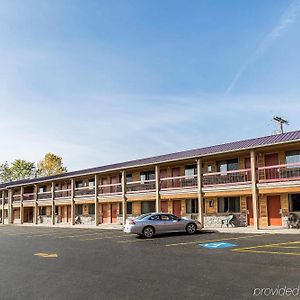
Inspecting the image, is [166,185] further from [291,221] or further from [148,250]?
[148,250]

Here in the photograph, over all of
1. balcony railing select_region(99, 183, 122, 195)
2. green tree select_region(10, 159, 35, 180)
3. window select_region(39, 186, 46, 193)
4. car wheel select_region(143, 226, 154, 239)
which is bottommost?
car wheel select_region(143, 226, 154, 239)

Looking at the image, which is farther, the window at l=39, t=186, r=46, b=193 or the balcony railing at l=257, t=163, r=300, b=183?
the window at l=39, t=186, r=46, b=193

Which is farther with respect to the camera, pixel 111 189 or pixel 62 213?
pixel 62 213

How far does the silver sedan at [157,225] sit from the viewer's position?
20.2 metres

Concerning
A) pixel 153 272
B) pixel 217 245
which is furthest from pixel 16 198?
pixel 153 272

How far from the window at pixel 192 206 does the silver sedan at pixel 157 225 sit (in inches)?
340

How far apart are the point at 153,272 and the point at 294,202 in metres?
17.1

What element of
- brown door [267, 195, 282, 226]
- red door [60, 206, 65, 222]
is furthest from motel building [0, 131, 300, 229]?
red door [60, 206, 65, 222]

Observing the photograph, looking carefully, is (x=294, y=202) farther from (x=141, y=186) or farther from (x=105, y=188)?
(x=105, y=188)

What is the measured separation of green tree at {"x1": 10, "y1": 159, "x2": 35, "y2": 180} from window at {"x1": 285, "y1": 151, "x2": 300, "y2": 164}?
70949mm

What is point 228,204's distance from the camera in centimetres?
2788

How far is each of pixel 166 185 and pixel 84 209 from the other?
45.9ft

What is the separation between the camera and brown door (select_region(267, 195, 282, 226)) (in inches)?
984

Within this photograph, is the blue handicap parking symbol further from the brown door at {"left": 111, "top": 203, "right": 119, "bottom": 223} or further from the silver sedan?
the brown door at {"left": 111, "top": 203, "right": 119, "bottom": 223}
